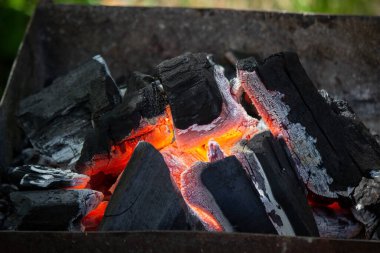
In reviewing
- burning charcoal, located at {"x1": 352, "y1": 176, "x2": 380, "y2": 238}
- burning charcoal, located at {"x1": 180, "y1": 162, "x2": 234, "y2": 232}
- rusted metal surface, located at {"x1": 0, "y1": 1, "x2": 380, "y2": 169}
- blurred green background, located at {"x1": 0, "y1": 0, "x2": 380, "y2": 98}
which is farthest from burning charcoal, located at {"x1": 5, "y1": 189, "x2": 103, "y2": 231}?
blurred green background, located at {"x1": 0, "y1": 0, "x2": 380, "y2": 98}

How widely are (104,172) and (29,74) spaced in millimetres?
810

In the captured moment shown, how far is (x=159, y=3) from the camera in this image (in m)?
3.87

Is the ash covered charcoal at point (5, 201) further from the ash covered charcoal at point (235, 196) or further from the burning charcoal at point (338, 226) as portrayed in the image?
the burning charcoal at point (338, 226)

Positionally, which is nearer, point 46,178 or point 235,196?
point 235,196

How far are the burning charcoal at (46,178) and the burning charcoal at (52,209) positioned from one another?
5cm

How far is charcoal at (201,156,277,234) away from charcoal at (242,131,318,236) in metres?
0.05

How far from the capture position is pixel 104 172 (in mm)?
1876

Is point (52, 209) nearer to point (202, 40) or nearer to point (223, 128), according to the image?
point (223, 128)

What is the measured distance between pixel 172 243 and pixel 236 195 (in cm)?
30

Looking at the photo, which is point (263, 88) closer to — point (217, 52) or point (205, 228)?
point (205, 228)

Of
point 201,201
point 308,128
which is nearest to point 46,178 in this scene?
point 201,201

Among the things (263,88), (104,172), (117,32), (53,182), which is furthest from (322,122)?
(117,32)

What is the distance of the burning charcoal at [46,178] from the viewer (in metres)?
1.71

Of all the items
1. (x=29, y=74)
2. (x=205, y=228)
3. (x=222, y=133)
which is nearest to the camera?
(x=205, y=228)
